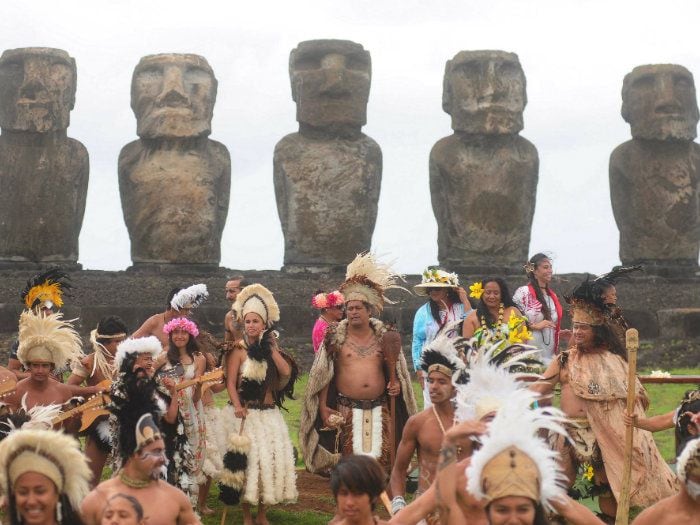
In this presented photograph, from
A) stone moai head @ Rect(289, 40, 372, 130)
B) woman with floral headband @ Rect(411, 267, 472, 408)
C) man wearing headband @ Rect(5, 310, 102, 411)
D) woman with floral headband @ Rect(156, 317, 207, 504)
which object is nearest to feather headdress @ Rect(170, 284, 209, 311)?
woman with floral headband @ Rect(156, 317, 207, 504)

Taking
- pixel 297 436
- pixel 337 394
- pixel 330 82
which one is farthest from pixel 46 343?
pixel 330 82

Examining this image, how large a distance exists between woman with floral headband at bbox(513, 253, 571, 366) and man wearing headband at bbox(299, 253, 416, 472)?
1761 millimetres

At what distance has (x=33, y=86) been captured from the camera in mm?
18234

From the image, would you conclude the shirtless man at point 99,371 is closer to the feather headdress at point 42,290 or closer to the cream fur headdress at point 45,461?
the feather headdress at point 42,290

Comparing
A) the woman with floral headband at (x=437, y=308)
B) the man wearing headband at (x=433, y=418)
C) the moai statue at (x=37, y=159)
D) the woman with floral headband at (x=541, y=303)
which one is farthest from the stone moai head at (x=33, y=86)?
the man wearing headband at (x=433, y=418)

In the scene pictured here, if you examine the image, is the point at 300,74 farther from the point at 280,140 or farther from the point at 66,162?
the point at 66,162

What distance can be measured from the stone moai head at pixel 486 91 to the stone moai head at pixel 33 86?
4.16 m

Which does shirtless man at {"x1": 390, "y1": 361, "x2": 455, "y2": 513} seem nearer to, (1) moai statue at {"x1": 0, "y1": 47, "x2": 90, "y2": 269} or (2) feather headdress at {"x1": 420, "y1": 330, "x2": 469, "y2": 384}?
(2) feather headdress at {"x1": 420, "y1": 330, "x2": 469, "y2": 384}

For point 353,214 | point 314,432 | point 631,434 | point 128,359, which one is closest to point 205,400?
point 314,432

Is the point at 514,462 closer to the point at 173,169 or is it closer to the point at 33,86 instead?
the point at 173,169

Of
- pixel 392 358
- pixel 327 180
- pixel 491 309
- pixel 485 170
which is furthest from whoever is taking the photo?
pixel 485 170

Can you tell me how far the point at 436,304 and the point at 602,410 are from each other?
231cm

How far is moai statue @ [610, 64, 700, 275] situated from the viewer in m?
20.1

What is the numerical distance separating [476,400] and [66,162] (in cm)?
1240
